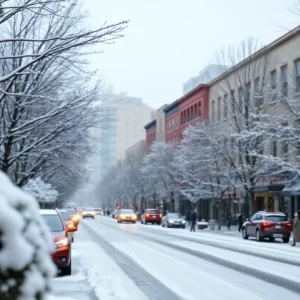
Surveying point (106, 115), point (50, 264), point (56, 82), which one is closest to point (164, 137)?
point (106, 115)

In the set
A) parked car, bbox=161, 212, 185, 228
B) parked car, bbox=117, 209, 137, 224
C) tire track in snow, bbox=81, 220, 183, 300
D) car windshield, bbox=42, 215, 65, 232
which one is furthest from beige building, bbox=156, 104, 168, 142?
Answer: car windshield, bbox=42, 215, 65, 232

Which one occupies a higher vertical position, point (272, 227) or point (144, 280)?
point (272, 227)

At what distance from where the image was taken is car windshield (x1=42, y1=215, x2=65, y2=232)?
16344 mm

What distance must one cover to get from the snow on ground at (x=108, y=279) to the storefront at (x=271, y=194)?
26498 mm

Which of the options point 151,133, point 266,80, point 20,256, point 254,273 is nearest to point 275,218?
point 266,80

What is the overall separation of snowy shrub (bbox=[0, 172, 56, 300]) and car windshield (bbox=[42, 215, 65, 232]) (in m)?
13.6

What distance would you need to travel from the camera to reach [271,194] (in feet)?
163

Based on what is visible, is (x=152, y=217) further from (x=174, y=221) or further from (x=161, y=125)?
(x=161, y=125)

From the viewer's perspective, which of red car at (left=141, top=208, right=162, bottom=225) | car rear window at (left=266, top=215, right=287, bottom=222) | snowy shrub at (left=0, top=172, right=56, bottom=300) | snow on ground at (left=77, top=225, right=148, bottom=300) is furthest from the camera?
red car at (left=141, top=208, right=162, bottom=225)

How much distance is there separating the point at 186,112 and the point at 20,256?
74262 millimetres

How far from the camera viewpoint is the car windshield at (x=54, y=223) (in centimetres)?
1634

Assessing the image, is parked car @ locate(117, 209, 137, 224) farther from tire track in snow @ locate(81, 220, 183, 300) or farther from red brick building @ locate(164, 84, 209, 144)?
tire track in snow @ locate(81, 220, 183, 300)

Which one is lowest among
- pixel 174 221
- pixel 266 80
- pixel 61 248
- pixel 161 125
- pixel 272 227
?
pixel 61 248

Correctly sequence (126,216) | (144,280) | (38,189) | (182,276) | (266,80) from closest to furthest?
1. (144,280)
2. (182,276)
3. (266,80)
4. (38,189)
5. (126,216)
